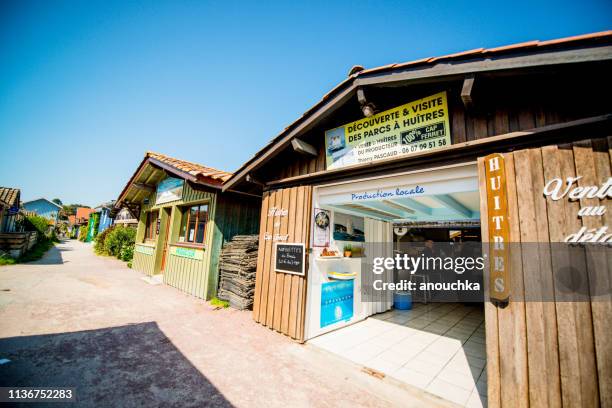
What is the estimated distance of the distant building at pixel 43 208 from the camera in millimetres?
45312

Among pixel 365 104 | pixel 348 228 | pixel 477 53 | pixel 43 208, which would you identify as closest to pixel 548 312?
pixel 477 53

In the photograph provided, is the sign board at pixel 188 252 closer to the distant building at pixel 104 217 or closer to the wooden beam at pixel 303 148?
the wooden beam at pixel 303 148

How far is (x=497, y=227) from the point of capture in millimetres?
2982

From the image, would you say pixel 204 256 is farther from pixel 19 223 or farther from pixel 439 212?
pixel 19 223

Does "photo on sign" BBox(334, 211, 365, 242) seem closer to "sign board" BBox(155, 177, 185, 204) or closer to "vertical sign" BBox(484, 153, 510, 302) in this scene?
"vertical sign" BBox(484, 153, 510, 302)

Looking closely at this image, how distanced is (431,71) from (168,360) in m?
6.09

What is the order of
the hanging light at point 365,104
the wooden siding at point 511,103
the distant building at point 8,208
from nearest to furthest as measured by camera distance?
1. the wooden siding at point 511,103
2. the hanging light at point 365,104
3. the distant building at point 8,208

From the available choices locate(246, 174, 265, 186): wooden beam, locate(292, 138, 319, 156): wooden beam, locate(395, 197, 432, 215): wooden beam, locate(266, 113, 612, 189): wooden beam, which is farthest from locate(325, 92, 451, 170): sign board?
locate(246, 174, 265, 186): wooden beam

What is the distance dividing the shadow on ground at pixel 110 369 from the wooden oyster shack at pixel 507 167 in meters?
2.15

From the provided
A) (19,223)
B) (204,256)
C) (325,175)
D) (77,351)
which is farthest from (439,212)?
(19,223)

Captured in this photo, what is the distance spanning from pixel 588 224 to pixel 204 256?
8302mm

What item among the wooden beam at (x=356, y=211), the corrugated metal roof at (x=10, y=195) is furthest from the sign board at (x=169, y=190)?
the corrugated metal roof at (x=10, y=195)

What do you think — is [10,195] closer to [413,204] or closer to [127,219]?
[127,219]

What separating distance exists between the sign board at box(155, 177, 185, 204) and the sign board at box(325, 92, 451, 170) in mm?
7178
